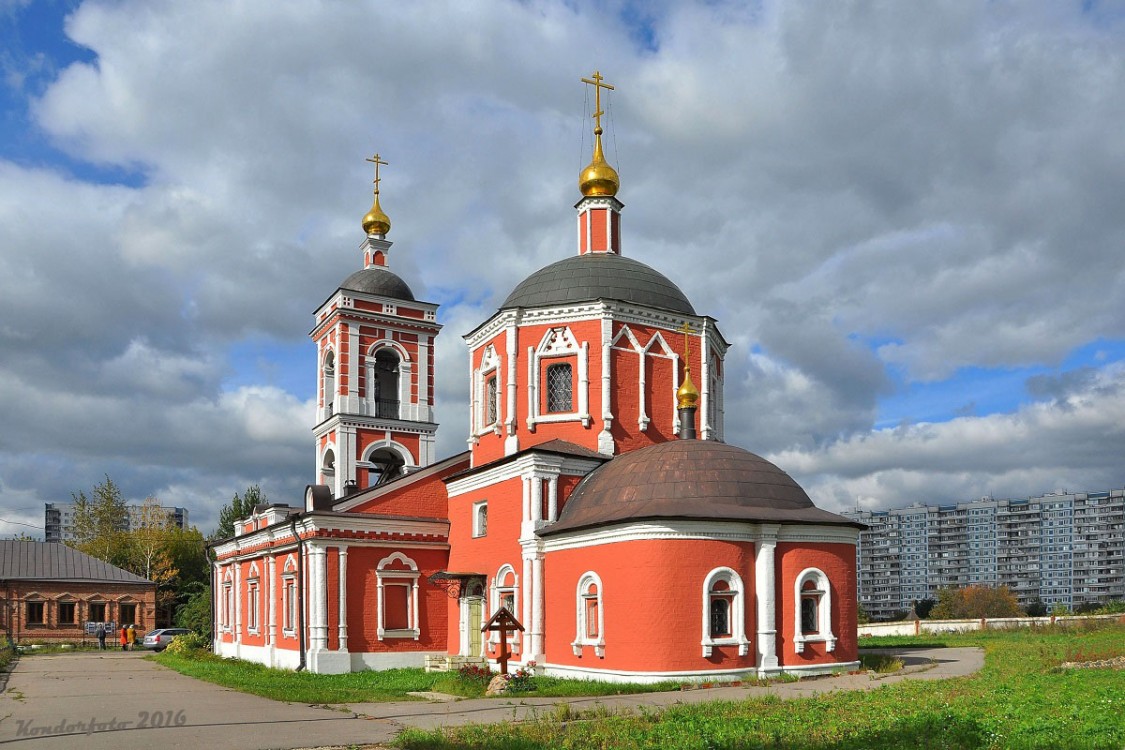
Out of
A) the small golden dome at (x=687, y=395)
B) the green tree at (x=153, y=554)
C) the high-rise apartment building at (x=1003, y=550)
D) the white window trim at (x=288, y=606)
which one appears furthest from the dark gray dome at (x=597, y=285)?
the high-rise apartment building at (x=1003, y=550)

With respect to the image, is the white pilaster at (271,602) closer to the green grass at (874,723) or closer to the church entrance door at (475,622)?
the church entrance door at (475,622)

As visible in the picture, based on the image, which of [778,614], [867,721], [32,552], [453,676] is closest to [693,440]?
[778,614]

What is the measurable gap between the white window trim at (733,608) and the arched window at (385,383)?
1691 cm

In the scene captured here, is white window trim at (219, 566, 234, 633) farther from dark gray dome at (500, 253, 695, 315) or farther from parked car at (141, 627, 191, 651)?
dark gray dome at (500, 253, 695, 315)

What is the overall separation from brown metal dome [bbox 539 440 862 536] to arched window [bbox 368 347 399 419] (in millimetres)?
13871

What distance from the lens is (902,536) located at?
4348 inches

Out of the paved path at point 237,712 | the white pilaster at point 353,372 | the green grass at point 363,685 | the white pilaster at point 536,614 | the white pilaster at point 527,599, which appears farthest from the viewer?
the white pilaster at point 353,372

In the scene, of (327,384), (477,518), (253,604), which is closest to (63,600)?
(253,604)

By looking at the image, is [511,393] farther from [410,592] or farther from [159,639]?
[159,639]

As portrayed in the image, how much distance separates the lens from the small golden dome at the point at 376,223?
3453 centimetres

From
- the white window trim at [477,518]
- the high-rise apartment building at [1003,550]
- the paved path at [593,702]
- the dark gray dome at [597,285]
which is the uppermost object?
the dark gray dome at [597,285]

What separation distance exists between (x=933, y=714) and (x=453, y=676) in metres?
9.75

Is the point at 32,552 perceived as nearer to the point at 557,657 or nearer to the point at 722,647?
the point at 557,657

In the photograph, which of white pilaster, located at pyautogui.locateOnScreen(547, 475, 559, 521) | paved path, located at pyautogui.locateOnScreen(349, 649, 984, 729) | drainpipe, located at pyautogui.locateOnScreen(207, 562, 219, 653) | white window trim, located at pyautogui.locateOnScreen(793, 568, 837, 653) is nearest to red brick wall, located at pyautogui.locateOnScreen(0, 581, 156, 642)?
drainpipe, located at pyautogui.locateOnScreen(207, 562, 219, 653)
